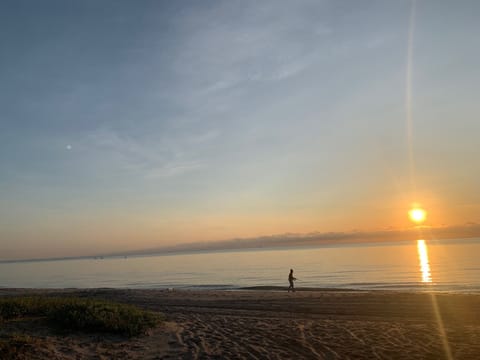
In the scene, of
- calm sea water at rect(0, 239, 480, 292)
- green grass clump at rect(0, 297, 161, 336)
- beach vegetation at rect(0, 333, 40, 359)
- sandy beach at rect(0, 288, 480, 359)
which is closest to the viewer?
beach vegetation at rect(0, 333, 40, 359)

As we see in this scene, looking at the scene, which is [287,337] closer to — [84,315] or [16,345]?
[84,315]

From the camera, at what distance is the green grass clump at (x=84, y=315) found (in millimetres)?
12211

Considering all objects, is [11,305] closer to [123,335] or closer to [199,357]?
[123,335]

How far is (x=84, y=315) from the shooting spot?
12.6 m

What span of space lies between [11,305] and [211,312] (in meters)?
9.32

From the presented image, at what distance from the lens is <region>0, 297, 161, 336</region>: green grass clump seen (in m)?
12.2

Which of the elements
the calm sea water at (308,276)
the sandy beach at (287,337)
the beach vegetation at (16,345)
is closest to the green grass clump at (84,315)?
the sandy beach at (287,337)

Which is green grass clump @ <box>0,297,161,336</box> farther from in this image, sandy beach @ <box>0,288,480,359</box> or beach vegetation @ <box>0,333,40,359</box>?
beach vegetation @ <box>0,333,40,359</box>

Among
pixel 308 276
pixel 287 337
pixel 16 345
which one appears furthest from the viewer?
pixel 308 276

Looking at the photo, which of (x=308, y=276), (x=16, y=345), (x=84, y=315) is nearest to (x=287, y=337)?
(x=84, y=315)

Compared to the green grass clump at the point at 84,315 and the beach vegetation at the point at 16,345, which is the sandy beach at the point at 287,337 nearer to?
the beach vegetation at the point at 16,345

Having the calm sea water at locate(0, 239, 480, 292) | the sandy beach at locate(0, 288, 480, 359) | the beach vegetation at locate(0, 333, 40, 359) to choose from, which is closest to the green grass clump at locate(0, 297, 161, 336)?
the sandy beach at locate(0, 288, 480, 359)

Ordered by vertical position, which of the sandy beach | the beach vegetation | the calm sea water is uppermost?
the beach vegetation

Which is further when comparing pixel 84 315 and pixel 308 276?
pixel 308 276
